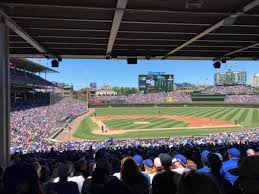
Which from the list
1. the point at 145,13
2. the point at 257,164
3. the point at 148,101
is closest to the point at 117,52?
the point at 145,13

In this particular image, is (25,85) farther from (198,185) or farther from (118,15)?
(198,185)

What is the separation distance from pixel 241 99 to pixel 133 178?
329 feet

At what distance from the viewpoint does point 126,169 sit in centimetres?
474

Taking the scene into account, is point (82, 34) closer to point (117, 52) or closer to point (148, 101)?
point (117, 52)

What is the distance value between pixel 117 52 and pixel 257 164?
41.4 ft

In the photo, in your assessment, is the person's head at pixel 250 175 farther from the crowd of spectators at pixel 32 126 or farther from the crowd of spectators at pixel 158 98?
the crowd of spectators at pixel 158 98

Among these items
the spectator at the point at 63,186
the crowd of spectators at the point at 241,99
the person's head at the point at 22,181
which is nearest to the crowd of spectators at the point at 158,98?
the crowd of spectators at the point at 241,99

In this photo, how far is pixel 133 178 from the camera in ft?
15.3

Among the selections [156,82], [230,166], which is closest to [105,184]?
[230,166]

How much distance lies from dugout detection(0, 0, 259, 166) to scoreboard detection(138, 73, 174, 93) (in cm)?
9667

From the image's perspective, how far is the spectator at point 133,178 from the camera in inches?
180

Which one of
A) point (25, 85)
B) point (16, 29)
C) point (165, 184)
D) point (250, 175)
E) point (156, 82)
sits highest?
point (156, 82)

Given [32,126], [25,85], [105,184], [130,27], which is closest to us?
[105,184]

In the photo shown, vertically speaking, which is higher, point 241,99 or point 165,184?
point 165,184
